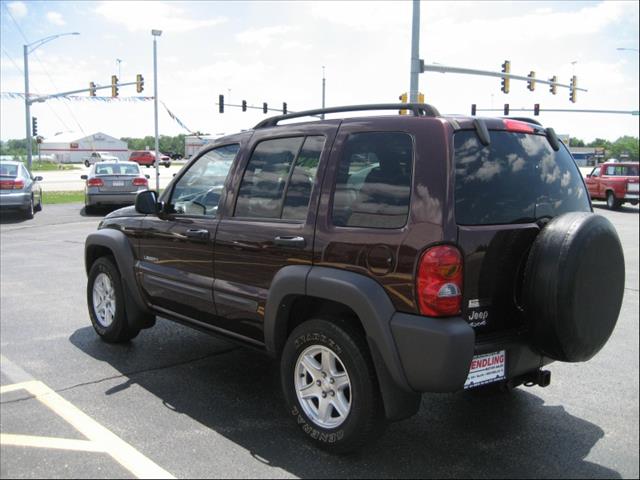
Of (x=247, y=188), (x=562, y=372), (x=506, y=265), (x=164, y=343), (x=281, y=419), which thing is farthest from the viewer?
(x=164, y=343)

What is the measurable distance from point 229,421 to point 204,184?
173cm

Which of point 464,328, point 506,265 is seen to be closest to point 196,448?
point 464,328

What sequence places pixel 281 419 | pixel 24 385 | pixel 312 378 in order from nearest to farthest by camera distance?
pixel 312 378
pixel 281 419
pixel 24 385

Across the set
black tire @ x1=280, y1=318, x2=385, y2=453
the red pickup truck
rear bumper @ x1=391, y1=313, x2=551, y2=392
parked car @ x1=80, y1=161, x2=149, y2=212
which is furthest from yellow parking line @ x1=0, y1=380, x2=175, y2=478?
the red pickup truck

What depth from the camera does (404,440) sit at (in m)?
3.55

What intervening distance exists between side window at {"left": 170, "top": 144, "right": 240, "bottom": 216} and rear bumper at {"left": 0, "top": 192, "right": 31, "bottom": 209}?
1221 centimetres

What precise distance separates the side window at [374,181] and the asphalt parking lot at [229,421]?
131 cm

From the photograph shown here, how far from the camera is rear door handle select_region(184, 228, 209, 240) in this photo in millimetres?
4211

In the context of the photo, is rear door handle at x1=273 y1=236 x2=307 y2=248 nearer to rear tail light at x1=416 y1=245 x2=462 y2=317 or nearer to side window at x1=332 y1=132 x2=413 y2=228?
side window at x1=332 y1=132 x2=413 y2=228

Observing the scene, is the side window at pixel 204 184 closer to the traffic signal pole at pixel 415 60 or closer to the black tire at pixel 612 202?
the traffic signal pole at pixel 415 60

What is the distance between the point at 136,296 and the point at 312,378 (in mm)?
2085

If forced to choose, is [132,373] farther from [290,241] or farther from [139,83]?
[139,83]

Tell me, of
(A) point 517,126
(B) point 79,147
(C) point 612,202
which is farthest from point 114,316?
(B) point 79,147

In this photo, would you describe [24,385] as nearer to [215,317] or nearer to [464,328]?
[215,317]
